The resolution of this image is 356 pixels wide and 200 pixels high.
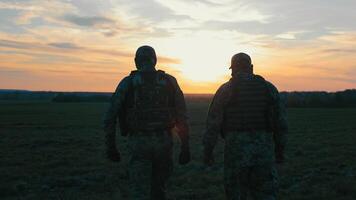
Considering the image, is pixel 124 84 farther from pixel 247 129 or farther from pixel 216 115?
pixel 247 129

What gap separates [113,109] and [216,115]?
124 centimetres

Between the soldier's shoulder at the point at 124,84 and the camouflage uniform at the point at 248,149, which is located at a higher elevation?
the soldier's shoulder at the point at 124,84

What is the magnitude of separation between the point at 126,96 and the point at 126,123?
0.33 m

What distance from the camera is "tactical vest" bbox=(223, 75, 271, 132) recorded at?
6.24 m

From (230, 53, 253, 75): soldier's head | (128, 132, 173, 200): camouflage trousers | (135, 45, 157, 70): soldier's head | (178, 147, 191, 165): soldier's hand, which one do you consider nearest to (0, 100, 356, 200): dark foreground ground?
(178, 147, 191, 165): soldier's hand

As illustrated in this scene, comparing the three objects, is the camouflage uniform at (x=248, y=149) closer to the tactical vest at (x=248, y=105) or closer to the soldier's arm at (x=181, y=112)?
the tactical vest at (x=248, y=105)

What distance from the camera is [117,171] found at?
44.5 ft

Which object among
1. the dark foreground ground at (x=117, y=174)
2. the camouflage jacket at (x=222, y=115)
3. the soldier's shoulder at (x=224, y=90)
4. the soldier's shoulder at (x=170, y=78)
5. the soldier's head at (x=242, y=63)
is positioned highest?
the soldier's head at (x=242, y=63)

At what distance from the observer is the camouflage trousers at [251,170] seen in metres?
6.13

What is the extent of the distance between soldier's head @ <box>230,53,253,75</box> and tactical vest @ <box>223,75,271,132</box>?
103 mm

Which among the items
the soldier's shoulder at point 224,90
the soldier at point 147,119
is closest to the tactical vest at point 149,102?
the soldier at point 147,119

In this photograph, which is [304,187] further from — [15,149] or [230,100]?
[15,149]

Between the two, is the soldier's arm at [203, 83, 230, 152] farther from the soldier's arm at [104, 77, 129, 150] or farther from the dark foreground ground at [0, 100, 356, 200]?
the dark foreground ground at [0, 100, 356, 200]

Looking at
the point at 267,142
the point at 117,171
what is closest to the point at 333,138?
the point at 117,171
